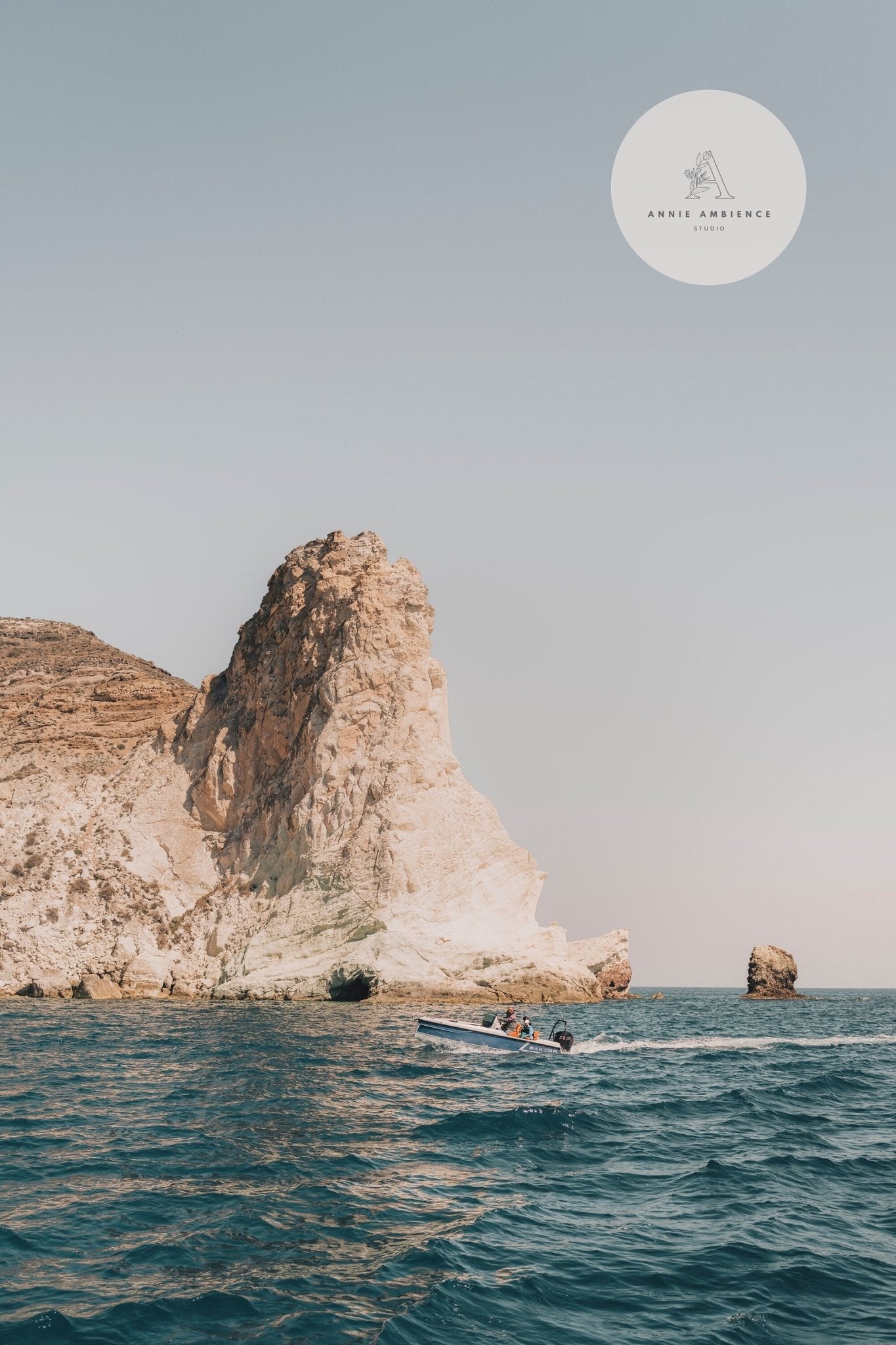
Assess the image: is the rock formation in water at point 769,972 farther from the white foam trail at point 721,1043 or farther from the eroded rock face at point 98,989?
the eroded rock face at point 98,989

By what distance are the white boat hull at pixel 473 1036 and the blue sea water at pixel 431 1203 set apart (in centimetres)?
351

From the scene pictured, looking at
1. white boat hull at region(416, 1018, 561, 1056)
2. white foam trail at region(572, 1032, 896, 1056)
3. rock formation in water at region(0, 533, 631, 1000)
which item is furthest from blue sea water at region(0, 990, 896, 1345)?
rock formation in water at region(0, 533, 631, 1000)

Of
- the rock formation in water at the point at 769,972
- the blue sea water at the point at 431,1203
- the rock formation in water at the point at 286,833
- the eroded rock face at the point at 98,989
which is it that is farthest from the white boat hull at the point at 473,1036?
the rock formation in water at the point at 769,972

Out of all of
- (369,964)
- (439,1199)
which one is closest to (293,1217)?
(439,1199)

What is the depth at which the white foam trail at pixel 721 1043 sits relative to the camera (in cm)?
3231

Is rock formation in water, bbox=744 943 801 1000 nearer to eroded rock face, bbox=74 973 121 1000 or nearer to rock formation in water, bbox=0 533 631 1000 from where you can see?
rock formation in water, bbox=0 533 631 1000

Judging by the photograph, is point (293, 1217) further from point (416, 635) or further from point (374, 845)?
point (416, 635)

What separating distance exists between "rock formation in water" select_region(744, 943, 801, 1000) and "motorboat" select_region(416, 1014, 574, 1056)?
65.8 m

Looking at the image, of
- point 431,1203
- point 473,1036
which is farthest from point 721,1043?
point 431,1203

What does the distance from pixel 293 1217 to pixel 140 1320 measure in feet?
10.5

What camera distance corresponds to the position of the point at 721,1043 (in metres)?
36.2

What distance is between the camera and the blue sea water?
8.55 meters

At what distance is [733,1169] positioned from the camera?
14.4 m

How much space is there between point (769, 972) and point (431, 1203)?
8430 cm
